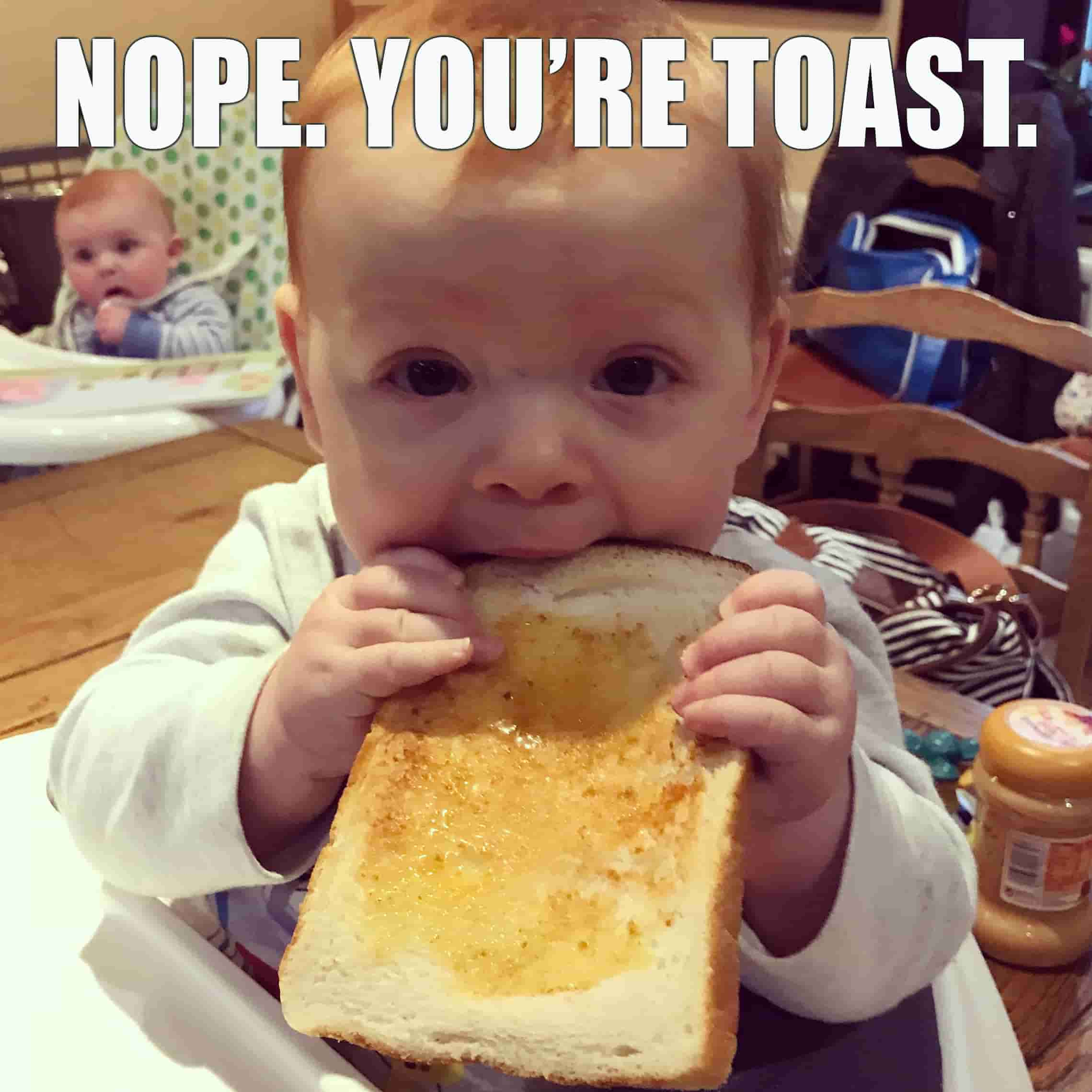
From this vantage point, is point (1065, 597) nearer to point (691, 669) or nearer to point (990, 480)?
point (990, 480)

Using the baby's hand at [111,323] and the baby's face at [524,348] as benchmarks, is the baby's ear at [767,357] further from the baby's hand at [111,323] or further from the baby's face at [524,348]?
the baby's hand at [111,323]

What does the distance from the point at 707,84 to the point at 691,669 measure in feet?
0.95

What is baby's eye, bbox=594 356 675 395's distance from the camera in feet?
1.61

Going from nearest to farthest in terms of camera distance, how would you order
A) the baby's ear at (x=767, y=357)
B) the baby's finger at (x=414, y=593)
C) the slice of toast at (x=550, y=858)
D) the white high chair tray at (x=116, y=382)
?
the slice of toast at (x=550, y=858) < the baby's finger at (x=414, y=593) < the baby's ear at (x=767, y=357) < the white high chair tray at (x=116, y=382)

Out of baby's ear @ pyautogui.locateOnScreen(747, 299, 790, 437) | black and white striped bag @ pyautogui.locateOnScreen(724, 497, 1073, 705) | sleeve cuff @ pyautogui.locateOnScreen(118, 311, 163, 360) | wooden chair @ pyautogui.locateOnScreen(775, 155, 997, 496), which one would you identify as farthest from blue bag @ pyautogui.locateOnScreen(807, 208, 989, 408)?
baby's ear @ pyautogui.locateOnScreen(747, 299, 790, 437)

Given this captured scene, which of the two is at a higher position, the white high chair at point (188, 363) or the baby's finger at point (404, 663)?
the baby's finger at point (404, 663)

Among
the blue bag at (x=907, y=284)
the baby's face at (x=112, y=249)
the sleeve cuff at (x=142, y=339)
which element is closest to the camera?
the blue bag at (x=907, y=284)

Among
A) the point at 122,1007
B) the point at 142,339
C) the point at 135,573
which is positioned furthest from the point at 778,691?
the point at 142,339

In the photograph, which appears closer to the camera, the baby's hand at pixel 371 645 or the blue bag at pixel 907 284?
the baby's hand at pixel 371 645

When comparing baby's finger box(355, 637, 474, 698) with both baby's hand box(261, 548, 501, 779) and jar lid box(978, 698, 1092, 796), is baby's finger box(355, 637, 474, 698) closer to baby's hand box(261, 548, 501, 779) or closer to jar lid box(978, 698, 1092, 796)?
baby's hand box(261, 548, 501, 779)

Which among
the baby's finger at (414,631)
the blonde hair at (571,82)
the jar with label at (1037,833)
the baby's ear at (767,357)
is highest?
the blonde hair at (571,82)

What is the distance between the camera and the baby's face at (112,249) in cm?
246

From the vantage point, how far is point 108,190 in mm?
2520

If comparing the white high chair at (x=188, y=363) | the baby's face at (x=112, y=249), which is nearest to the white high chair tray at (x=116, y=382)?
the white high chair at (x=188, y=363)
